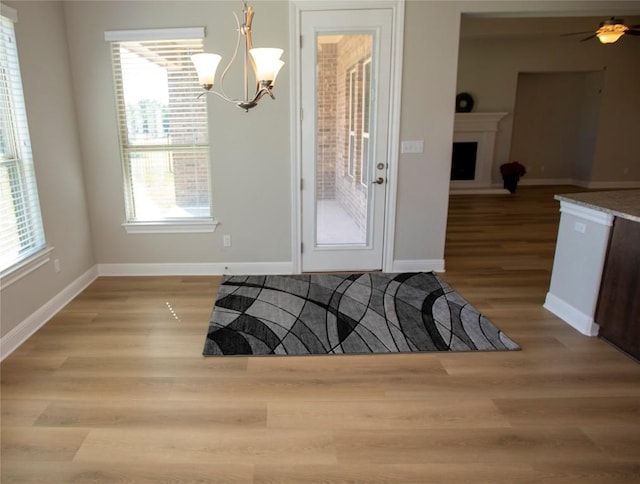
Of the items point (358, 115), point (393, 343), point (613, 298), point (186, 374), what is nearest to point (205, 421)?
point (186, 374)

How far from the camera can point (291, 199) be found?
4105 millimetres

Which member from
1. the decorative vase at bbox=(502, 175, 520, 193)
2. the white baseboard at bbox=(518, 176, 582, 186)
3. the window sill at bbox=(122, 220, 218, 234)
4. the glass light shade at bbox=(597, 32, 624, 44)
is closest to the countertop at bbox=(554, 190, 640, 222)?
the window sill at bbox=(122, 220, 218, 234)

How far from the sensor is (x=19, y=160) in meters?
3.04

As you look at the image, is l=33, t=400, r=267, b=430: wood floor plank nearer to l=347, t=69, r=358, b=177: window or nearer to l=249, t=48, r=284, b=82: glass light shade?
l=249, t=48, r=284, b=82: glass light shade

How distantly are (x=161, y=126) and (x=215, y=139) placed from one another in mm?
506

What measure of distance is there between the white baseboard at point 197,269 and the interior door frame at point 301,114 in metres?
0.21

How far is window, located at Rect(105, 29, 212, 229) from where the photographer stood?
3.74 metres

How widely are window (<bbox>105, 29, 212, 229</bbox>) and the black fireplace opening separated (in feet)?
21.7

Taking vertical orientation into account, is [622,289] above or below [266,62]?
below

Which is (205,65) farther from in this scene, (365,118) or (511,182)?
(511,182)

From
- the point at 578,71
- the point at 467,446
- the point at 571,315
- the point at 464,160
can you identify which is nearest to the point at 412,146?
the point at 571,315

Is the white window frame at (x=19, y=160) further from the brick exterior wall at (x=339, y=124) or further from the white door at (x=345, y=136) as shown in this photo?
the brick exterior wall at (x=339, y=124)

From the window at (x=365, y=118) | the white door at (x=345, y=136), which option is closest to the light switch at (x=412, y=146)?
the white door at (x=345, y=136)

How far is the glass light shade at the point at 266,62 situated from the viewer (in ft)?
6.27
